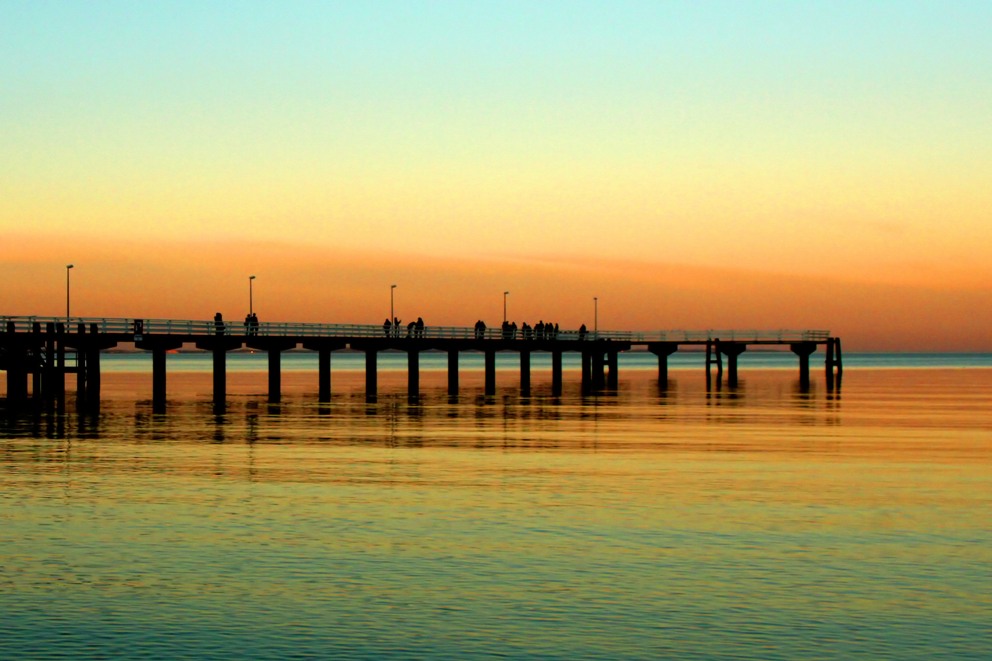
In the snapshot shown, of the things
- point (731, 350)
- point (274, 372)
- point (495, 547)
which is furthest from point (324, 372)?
point (495, 547)

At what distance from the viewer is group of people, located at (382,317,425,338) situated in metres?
86.2

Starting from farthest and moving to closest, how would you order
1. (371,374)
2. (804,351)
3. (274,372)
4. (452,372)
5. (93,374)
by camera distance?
(804,351) → (452,372) → (371,374) → (274,372) → (93,374)

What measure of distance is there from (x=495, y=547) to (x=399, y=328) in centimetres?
6496

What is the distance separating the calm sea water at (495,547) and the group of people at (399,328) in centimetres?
4084

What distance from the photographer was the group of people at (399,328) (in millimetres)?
86250

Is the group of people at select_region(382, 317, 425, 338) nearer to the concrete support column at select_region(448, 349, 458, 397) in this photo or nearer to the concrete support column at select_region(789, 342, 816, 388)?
the concrete support column at select_region(448, 349, 458, 397)

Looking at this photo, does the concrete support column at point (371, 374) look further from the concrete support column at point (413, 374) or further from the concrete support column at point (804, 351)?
the concrete support column at point (804, 351)

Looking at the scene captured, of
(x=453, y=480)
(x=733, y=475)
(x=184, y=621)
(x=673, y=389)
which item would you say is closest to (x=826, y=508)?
(x=733, y=475)

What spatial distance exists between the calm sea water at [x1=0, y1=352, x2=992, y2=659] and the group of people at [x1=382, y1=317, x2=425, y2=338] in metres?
40.8

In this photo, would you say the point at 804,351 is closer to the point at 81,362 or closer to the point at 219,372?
the point at 219,372

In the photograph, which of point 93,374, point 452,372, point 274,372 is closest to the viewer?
point 93,374

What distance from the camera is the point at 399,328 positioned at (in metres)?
86.9

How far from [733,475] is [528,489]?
5960mm

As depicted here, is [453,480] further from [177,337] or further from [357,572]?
[177,337]
